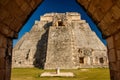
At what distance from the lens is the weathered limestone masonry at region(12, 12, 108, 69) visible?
27.6 m

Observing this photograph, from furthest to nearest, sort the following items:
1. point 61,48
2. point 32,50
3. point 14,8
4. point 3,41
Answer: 1. point 32,50
2. point 61,48
3. point 3,41
4. point 14,8

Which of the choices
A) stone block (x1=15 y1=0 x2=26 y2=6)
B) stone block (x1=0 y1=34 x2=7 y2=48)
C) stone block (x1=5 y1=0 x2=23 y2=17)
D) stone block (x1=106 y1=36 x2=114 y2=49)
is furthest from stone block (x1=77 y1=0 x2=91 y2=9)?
stone block (x1=0 y1=34 x2=7 y2=48)

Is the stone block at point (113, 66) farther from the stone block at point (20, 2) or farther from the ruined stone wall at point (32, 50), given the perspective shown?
the ruined stone wall at point (32, 50)

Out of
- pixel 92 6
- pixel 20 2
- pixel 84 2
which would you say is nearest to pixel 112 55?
pixel 92 6

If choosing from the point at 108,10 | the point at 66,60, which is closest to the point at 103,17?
the point at 108,10

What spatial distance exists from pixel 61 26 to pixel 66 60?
914cm

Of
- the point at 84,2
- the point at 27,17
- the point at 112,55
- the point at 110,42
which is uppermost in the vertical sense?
the point at 84,2

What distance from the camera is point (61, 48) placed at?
95.5 ft

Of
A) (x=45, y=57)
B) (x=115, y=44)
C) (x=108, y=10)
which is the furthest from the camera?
(x=45, y=57)

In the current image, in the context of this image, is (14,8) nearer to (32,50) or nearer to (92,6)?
(92,6)

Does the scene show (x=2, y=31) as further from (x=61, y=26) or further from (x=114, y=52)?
(x=61, y=26)

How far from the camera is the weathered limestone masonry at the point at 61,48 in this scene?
27.6m

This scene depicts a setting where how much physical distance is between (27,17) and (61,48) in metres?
23.9

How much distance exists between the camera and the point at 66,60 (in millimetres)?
26938
